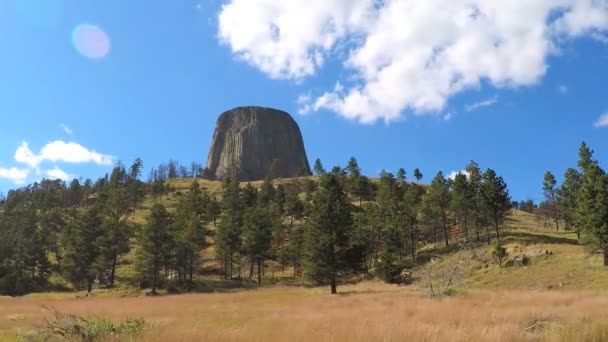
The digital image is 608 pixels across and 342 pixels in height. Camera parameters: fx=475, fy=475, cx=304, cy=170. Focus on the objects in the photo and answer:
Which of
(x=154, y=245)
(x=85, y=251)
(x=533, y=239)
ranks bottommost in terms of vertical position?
(x=533, y=239)

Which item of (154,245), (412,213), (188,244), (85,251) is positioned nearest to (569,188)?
(412,213)

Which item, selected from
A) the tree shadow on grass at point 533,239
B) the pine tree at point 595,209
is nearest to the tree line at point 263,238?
the tree shadow on grass at point 533,239

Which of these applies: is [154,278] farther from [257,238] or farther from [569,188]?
[569,188]

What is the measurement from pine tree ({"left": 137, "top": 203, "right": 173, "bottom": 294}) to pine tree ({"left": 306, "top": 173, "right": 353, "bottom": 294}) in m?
24.1

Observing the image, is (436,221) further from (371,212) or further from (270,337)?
(270,337)

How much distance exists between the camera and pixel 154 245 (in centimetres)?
6234

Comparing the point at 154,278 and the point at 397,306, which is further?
the point at 154,278

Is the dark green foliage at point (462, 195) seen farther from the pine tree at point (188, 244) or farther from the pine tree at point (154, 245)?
the pine tree at point (154, 245)

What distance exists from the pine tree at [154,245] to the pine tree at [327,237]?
79.1 ft

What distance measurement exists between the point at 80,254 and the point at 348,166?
265 ft

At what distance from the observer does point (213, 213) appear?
10519 centimetres

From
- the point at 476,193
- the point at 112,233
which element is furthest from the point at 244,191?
the point at 476,193

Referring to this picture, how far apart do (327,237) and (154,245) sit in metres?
27.5

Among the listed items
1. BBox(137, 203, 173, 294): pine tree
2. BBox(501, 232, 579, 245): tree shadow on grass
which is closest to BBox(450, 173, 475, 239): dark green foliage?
BBox(501, 232, 579, 245): tree shadow on grass
